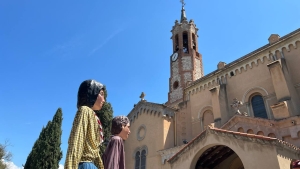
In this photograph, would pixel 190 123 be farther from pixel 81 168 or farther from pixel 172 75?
pixel 81 168

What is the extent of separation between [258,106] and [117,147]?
17.2 meters

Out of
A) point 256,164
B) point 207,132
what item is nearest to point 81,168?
point 256,164

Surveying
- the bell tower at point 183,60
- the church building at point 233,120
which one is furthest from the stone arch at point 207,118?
the bell tower at point 183,60

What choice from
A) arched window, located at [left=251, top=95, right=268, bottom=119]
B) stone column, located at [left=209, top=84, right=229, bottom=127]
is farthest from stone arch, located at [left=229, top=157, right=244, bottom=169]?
arched window, located at [left=251, top=95, right=268, bottom=119]

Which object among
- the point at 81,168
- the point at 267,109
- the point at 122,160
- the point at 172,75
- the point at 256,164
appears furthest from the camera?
the point at 172,75

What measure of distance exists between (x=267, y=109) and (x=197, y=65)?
529 inches

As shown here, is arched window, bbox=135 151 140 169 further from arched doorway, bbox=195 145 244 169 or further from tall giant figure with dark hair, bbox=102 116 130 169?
tall giant figure with dark hair, bbox=102 116 130 169

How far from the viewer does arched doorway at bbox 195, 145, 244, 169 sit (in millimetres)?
12898

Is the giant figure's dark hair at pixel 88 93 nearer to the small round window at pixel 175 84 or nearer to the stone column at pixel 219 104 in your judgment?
the stone column at pixel 219 104

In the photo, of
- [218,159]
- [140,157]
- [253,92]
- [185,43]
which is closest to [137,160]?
[140,157]

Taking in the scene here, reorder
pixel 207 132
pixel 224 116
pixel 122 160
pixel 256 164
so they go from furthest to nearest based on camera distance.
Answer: pixel 224 116 → pixel 207 132 → pixel 256 164 → pixel 122 160

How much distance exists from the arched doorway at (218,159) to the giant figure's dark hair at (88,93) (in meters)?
10.4

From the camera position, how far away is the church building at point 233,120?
10984mm

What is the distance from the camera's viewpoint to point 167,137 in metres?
20.2
